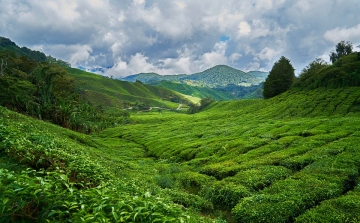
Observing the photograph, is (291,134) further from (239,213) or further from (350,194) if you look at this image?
(239,213)

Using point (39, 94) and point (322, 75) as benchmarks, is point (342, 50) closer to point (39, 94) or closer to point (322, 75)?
point (322, 75)

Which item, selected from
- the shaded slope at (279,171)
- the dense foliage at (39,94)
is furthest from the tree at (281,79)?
the dense foliage at (39,94)

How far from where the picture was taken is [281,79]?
11712 centimetres

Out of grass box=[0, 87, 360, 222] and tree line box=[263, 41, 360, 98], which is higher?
tree line box=[263, 41, 360, 98]

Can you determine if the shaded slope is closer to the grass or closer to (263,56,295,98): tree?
the grass

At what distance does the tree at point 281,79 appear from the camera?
383 feet

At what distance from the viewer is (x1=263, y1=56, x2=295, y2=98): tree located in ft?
383

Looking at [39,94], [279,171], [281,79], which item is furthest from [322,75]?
[39,94]

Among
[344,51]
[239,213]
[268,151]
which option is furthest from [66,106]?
[344,51]

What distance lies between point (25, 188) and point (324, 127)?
44787 mm

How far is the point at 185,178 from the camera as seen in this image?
89.4ft

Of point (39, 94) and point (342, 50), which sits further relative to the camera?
point (342, 50)

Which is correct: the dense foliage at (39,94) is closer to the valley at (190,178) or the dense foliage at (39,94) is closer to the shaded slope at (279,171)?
the valley at (190,178)

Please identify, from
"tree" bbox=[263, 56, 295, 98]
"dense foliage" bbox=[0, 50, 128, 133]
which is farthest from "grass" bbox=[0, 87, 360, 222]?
"tree" bbox=[263, 56, 295, 98]
